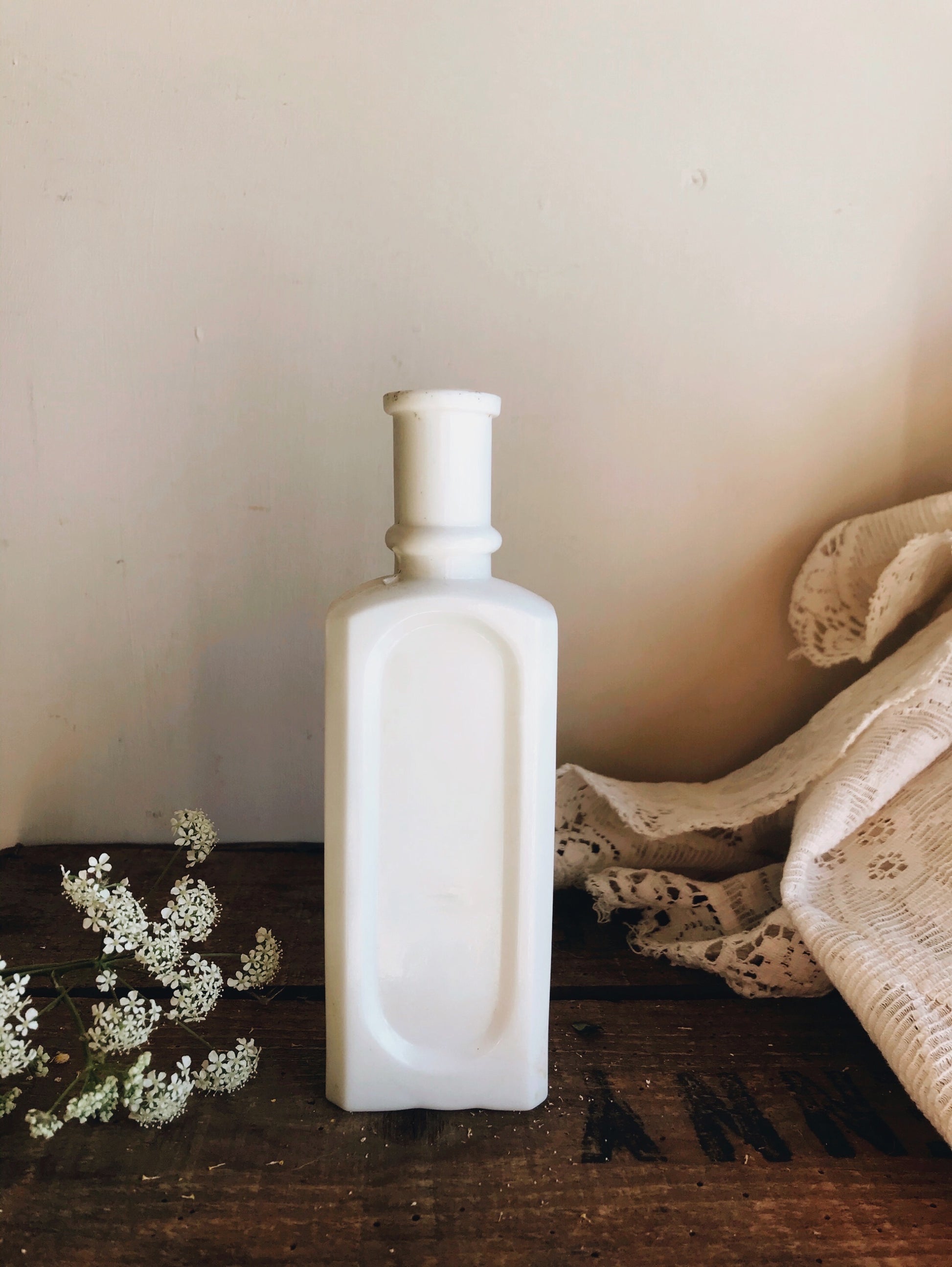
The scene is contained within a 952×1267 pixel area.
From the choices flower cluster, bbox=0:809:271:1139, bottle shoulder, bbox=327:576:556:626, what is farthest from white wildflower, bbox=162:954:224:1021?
bottle shoulder, bbox=327:576:556:626

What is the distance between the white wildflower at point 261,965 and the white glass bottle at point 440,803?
0.21 feet

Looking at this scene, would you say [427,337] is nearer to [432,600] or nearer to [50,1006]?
[432,600]

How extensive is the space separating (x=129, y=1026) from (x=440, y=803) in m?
0.17

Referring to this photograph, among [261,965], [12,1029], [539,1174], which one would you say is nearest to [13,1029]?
[12,1029]

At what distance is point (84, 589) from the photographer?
615mm

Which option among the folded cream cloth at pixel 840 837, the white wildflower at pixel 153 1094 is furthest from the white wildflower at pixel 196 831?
the folded cream cloth at pixel 840 837

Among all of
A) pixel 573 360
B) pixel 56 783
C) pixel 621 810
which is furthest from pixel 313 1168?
pixel 573 360

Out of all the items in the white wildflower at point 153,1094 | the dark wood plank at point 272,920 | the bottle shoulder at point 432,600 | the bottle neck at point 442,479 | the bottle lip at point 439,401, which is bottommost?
the dark wood plank at point 272,920

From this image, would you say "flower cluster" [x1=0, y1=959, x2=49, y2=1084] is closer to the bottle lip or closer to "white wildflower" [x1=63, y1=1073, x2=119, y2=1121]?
"white wildflower" [x1=63, y1=1073, x2=119, y2=1121]

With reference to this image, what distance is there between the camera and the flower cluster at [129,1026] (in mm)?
380

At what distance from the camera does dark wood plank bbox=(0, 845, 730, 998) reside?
0.52 metres

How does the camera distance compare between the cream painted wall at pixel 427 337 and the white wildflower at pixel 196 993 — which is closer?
the white wildflower at pixel 196 993

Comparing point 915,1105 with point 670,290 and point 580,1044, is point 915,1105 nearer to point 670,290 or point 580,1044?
point 580,1044

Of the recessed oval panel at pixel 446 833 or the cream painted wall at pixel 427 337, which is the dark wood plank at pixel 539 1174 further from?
the cream painted wall at pixel 427 337
